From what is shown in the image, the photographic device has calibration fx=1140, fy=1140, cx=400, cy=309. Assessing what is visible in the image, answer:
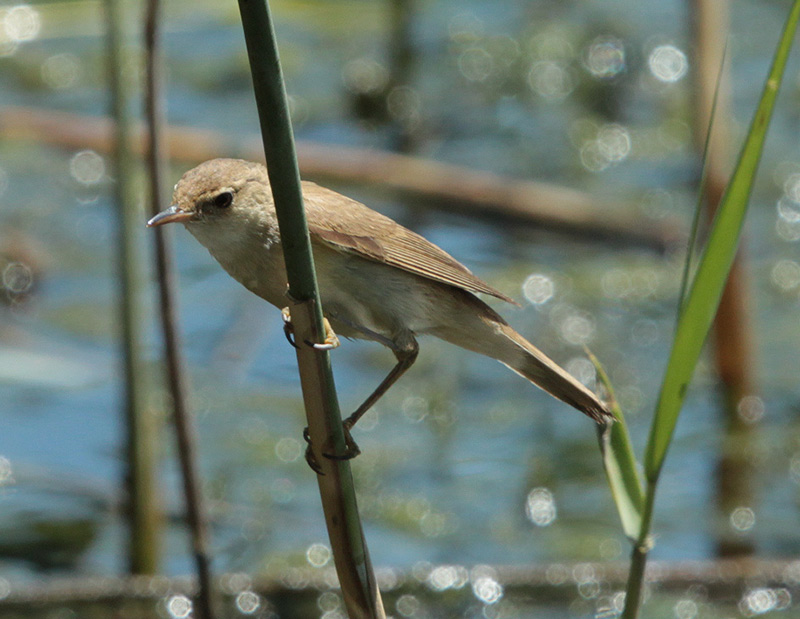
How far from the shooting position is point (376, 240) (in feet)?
8.00

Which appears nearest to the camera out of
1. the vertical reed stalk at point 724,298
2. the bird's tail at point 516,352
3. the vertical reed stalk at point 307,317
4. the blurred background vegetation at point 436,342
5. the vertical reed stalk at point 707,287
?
the vertical reed stalk at point 307,317

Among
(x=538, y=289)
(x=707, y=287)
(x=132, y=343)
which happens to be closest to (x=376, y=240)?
(x=707, y=287)

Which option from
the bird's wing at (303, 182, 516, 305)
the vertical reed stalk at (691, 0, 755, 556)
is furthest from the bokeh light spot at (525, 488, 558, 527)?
the bird's wing at (303, 182, 516, 305)

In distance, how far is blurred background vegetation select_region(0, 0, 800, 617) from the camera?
3793 millimetres

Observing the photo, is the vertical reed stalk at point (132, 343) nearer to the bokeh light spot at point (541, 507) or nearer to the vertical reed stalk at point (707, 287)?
the bokeh light spot at point (541, 507)

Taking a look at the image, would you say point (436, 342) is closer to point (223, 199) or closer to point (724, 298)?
point (724, 298)

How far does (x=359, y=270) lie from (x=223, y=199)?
34cm

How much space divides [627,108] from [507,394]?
2.36 metres

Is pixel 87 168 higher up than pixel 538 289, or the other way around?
pixel 87 168

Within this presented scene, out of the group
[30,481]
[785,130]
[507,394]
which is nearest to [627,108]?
[785,130]

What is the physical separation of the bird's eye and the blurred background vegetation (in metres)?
1.44

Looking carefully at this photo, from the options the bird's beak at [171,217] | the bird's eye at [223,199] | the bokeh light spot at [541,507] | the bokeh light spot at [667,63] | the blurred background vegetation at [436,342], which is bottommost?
the bokeh light spot at [541,507]

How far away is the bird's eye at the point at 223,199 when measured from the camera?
7.44ft

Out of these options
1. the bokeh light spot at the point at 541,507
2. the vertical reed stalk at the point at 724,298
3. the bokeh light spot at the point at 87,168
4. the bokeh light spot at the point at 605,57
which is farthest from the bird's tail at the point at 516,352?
the bokeh light spot at the point at 605,57
